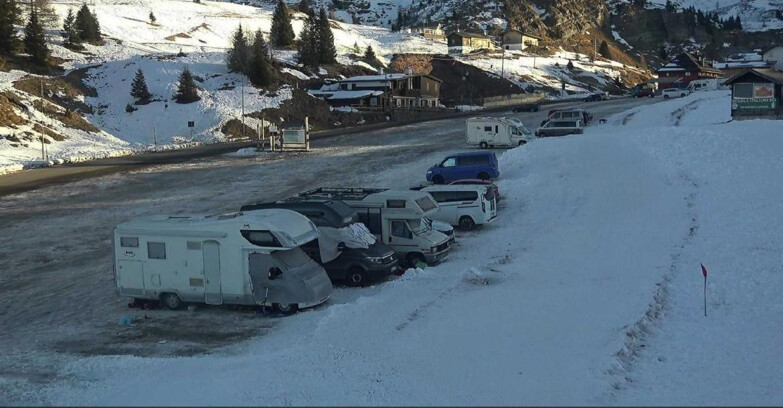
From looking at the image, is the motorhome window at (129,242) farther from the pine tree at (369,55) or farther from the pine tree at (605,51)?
the pine tree at (605,51)

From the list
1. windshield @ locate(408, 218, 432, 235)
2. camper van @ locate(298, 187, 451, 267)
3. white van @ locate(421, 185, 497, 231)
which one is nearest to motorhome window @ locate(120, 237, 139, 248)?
camper van @ locate(298, 187, 451, 267)

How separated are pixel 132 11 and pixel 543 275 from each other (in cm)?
11965

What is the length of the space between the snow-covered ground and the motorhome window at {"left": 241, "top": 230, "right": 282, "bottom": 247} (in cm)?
185

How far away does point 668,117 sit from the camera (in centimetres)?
6147

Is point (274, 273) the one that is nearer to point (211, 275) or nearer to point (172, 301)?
point (211, 275)

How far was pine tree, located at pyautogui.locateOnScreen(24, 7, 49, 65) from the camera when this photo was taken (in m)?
77.2

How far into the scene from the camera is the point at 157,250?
1756 cm

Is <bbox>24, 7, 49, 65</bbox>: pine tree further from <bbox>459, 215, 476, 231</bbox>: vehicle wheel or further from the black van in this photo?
the black van

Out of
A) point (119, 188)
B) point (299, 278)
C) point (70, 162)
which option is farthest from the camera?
point (70, 162)

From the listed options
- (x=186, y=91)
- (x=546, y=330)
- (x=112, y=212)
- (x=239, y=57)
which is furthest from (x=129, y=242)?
(x=239, y=57)

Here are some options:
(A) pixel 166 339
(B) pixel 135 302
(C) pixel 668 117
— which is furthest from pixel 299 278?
(C) pixel 668 117

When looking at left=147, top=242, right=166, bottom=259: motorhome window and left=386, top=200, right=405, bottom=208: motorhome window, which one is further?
left=386, top=200, right=405, bottom=208: motorhome window

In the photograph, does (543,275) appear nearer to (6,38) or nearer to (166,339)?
(166,339)

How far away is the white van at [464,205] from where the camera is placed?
26.7 m
